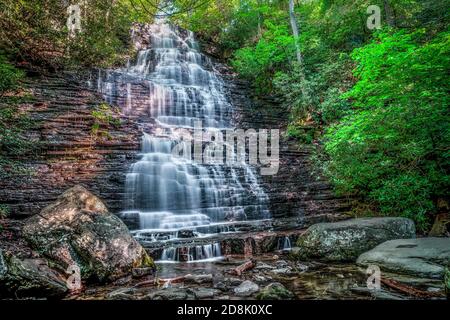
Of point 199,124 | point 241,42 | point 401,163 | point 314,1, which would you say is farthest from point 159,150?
point 314,1

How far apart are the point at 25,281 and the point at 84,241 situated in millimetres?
1196

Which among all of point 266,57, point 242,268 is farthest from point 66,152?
point 266,57

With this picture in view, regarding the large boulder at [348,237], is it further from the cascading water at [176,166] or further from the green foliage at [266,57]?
the green foliage at [266,57]

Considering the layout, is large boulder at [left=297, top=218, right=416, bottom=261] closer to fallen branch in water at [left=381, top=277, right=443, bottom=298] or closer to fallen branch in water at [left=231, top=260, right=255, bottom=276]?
fallen branch in water at [left=231, top=260, right=255, bottom=276]

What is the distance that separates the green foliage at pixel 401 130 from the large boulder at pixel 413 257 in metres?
2.54

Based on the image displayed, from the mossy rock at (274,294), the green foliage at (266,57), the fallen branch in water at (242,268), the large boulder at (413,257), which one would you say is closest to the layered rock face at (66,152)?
the fallen branch in water at (242,268)

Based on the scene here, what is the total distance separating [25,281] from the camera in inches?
146

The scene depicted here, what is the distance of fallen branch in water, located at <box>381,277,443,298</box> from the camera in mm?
3557

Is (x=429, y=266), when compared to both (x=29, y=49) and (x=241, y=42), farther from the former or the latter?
(x=241, y=42)

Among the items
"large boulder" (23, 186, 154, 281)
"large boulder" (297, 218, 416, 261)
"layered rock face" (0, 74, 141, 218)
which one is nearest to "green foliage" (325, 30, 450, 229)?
"large boulder" (297, 218, 416, 261)

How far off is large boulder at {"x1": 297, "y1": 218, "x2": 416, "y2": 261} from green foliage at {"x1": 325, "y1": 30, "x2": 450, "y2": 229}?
1699mm

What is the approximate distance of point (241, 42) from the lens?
2153cm

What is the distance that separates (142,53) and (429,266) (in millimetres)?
17191

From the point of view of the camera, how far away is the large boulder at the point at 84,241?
4.68 meters
